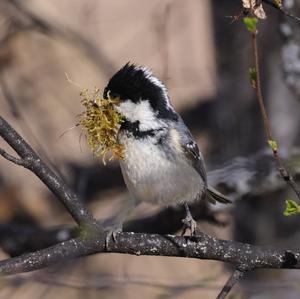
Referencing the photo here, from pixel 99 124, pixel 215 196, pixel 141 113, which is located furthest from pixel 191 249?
pixel 215 196

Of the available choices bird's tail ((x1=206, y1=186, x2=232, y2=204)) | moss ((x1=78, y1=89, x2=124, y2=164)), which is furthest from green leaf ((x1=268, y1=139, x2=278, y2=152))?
bird's tail ((x1=206, y1=186, x2=232, y2=204))

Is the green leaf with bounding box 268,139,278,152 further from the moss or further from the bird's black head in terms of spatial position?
the bird's black head

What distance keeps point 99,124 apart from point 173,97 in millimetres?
2814

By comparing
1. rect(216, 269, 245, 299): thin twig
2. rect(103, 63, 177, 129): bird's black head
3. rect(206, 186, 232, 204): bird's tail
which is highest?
rect(103, 63, 177, 129): bird's black head

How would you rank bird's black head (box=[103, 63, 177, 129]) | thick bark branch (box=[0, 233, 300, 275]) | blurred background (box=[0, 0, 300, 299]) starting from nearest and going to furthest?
1. thick bark branch (box=[0, 233, 300, 275])
2. bird's black head (box=[103, 63, 177, 129])
3. blurred background (box=[0, 0, 300, 299])

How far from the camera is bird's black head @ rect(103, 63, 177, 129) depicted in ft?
9.36

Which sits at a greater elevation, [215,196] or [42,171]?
[42,171]

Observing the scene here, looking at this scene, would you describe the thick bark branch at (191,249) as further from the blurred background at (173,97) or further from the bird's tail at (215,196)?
the blurred background at (173,97)

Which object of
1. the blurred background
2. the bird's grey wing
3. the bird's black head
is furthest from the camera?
the blurred background

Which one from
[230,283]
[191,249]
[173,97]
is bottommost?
[230,283]

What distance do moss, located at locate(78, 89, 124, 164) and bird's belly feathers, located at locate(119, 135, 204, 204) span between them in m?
0.38

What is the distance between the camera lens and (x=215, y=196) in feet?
11.3

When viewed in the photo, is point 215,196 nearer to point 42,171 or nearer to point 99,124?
point 99,124

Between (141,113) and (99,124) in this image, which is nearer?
(99,124)
